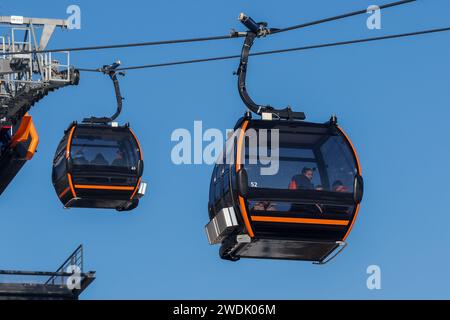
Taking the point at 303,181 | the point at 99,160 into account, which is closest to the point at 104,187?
the point at 99,160

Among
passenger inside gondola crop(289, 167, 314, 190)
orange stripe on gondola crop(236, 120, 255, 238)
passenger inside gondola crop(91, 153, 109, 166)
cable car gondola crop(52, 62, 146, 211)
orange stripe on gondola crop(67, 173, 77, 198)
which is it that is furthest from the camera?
passenger inside gondola crop(91, 153, 109, 166)

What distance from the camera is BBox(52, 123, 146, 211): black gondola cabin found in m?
36.4

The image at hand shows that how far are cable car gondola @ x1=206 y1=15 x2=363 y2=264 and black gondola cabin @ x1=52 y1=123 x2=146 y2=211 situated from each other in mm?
9842

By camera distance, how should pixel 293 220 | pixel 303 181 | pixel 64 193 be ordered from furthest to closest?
pixel 64 193 → pixel 303 181 → pixel 293 220

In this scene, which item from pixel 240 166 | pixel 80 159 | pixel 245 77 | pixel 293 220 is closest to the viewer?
pixel 240 166

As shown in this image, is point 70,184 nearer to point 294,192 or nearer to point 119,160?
point 119,160

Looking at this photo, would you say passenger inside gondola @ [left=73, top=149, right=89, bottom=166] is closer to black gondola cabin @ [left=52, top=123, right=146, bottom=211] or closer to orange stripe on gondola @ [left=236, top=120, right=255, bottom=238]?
black gondola cabin @ [left=52, top=123, right=146, bottom=211]

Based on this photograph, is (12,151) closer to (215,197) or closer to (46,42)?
(46,42)

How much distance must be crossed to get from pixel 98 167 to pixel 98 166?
0.02 meters

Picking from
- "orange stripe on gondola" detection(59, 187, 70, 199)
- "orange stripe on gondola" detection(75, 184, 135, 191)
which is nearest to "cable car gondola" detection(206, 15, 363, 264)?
"orange stripe on gondola" detection(75, 184, 135, 191)

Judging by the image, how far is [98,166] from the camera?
3662 centimetres
